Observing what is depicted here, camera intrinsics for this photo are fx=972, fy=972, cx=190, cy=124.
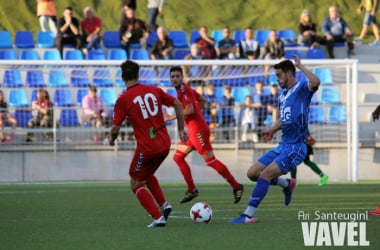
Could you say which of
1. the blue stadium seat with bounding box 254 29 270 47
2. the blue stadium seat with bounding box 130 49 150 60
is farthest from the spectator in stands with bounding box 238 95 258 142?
the blue stadium seat with bounding box 254 29 270 47

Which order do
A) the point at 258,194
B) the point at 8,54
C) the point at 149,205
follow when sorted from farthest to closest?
1. the point at 8,54
2. the point at 258,194
3. the point at 149,205

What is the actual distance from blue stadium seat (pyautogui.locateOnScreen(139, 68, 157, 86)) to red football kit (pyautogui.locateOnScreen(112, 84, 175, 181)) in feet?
40.9

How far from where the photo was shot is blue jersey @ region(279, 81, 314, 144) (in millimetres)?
11529

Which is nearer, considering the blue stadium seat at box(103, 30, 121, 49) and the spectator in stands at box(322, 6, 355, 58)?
the blue stadium seat at box(103, 30, 121, 49)

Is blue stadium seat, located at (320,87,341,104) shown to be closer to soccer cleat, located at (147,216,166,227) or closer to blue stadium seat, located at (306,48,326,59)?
blue stadium seat, located at (306,48,326,59)

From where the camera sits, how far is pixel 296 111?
11.5 meters

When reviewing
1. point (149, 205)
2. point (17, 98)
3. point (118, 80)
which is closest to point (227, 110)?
point (118, 80)

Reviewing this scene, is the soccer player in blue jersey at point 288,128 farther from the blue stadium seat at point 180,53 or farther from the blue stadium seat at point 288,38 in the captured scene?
the blue stadium seat at point 288,38

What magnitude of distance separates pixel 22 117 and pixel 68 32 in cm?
402

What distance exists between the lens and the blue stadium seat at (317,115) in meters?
22.8

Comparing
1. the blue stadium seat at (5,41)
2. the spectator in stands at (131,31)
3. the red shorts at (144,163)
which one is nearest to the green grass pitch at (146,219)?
the red shorts at (144,163)

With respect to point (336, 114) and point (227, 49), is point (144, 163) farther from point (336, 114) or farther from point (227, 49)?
point (227, 49)

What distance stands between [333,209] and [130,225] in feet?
10.2

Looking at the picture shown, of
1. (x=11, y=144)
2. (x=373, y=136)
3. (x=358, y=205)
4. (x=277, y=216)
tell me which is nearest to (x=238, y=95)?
(x=373, y=136)
